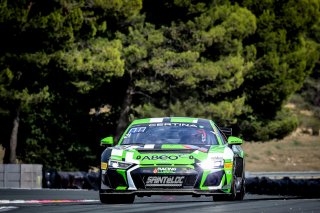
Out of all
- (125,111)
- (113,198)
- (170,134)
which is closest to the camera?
(113,198)

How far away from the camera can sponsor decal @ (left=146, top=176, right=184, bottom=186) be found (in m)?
13.5

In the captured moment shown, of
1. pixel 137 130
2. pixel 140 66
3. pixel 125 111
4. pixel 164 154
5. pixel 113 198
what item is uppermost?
pixel 140 66

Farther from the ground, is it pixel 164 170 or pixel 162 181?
pixel 164 170

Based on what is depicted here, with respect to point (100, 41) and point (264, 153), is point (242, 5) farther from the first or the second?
point (264, 153)

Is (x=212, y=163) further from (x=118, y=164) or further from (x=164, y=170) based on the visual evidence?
(x=118, y=164)

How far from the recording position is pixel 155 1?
4359 cm

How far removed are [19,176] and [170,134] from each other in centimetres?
1572

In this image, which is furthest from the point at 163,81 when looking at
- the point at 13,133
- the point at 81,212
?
the point at 81,212

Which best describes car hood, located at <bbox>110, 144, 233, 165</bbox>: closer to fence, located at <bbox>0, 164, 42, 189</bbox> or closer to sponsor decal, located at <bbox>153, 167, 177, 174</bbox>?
sponsor decal, located at <bbox>153, 167, 177, 174</bbox>

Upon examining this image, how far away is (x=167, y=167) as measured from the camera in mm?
13477

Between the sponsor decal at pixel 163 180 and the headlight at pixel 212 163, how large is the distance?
38 cm

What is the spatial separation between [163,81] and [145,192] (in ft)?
93.1

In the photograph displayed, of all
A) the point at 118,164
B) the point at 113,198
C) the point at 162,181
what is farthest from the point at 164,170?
the point at 113,198

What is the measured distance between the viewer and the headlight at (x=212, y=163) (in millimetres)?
13679
